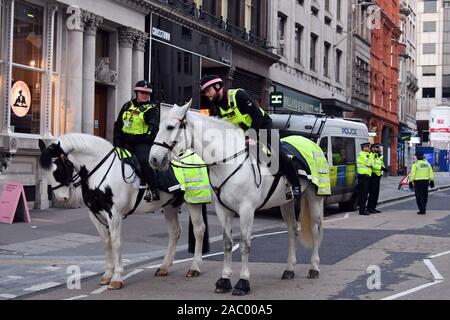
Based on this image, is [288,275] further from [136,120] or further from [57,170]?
[57,170]

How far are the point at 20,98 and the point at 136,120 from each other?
8.78 m

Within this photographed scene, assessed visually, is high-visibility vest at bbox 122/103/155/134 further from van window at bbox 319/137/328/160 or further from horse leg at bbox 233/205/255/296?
van window at bbox 319/137/328/160

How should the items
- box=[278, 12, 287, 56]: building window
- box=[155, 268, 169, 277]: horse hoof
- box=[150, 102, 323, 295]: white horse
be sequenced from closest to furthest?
box=[150, 102, 323, 295]: white horse, box=[155, 268, 169, 277]: horse hoof, box=[278, 12, 287, 56]: building window

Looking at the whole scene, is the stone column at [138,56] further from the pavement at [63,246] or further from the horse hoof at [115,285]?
the horse hoof at [115,285]

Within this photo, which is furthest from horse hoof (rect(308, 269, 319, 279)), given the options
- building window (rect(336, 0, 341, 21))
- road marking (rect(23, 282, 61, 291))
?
building window (rect(336, 0, 341, 21))

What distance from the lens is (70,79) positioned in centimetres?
1734

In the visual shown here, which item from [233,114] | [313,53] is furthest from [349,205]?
[313,53]

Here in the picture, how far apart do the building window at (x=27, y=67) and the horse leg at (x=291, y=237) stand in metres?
9.39

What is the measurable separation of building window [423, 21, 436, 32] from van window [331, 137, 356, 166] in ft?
267

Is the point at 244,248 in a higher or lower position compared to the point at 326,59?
lower

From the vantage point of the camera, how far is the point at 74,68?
56.9 ft

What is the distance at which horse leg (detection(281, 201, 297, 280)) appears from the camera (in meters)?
8.72
